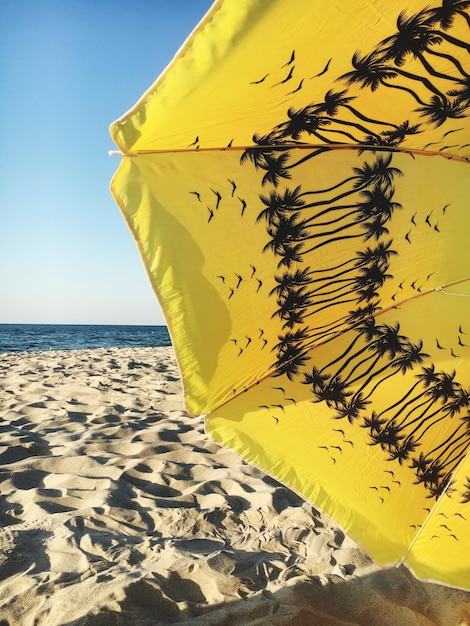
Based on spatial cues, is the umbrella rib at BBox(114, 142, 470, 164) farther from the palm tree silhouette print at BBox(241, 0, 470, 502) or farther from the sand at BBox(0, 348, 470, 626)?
the sand at BBox(0, 348, 470, 626)

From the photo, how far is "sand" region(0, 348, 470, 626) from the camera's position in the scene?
199 centimetres

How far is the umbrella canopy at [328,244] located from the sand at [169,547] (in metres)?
0.37

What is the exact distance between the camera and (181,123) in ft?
4.38

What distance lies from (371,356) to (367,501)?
58cm

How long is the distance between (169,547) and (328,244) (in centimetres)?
180

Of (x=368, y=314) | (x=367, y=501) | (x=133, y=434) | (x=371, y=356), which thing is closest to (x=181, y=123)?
(x=368, y=314)

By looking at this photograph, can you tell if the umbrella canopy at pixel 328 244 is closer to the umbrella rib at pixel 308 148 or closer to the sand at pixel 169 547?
the umbrella rib at pixel 308 148

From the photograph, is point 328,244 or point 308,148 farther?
point 328,244

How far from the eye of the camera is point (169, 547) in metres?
2.51

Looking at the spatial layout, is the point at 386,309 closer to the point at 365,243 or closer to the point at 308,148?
the point at 365,243

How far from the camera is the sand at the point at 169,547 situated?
199 centimetres

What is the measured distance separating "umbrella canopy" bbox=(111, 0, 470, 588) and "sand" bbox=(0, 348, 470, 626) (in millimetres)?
374

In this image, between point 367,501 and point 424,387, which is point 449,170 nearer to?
point 424,387

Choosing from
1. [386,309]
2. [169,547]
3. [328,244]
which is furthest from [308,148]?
[169,547]
